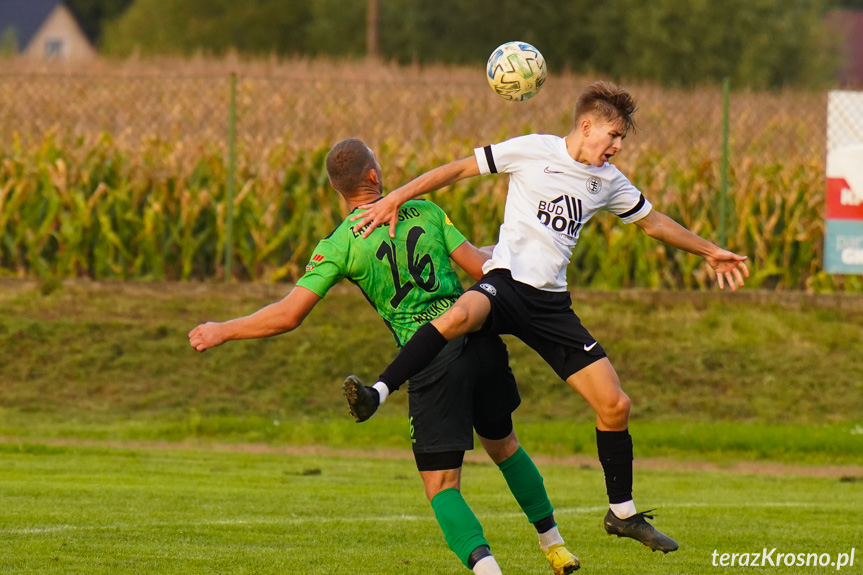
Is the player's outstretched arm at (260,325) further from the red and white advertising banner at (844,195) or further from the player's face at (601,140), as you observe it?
the red and white advertising banner at (844,195)

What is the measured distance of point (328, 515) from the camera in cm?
848

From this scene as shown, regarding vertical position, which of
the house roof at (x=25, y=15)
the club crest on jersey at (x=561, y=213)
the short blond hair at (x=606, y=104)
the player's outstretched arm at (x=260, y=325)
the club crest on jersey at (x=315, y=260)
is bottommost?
the player's outstretched arm at (x=260, y=325)

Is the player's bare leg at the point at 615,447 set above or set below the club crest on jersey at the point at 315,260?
below

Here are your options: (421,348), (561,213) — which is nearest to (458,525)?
(421,348)

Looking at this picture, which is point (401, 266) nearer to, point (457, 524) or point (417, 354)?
point (417, 354)

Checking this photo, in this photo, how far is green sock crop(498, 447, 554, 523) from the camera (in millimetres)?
6250

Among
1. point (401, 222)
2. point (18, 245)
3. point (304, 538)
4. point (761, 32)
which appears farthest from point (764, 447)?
point (761, 32)

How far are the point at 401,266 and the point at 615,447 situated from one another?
1.43 meters

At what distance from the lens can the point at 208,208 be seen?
52.9ft

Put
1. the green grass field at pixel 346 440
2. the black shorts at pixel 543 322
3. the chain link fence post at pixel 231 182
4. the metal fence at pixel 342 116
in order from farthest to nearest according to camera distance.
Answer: the metal fence at pixel 342 116 < the chain link fence post at pixel 231 182 < the green grass field at pixel 346 440 < the black shorts at pixel 543 322

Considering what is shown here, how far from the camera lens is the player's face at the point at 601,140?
6.14 m

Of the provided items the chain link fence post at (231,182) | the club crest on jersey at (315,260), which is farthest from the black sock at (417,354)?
the chain link fence post at (231,182)

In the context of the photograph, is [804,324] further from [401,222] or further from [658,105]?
[401,222]

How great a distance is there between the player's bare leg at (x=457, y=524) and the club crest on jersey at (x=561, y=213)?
1288 millimetres
